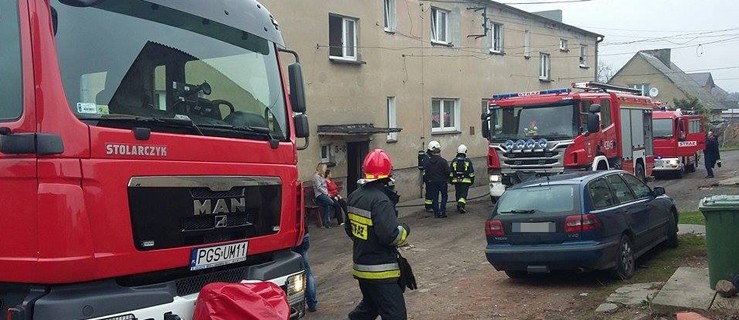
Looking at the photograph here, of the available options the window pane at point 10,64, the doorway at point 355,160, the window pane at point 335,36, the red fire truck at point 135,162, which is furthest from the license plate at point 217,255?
the doorway at point 355,160

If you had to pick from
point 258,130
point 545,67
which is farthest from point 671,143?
point 258,130

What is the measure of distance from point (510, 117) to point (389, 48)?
5441 millimetres

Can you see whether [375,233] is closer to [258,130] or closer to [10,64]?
[258,130]

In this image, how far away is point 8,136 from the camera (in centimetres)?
391

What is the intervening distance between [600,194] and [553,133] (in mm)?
7306

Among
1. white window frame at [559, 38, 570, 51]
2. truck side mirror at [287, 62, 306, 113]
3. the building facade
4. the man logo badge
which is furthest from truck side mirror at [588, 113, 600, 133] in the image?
white window frame at [559, 38, 570, 51]

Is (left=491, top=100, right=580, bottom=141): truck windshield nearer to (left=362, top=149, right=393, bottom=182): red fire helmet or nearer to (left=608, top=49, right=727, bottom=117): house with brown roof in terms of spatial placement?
(left=362, top=149, right=393, bottom=182): red fire helmet

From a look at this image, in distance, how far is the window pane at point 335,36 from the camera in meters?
19.1

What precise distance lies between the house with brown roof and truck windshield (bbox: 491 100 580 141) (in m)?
47.2

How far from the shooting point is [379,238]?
5809mm

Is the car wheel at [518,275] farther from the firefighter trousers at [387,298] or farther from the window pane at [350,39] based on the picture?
the window pane at [350,39]

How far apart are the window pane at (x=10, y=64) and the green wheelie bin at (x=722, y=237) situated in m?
6.86

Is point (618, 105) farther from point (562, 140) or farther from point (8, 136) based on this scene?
point (8, 136)

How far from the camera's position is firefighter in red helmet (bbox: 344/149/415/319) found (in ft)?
19.1
